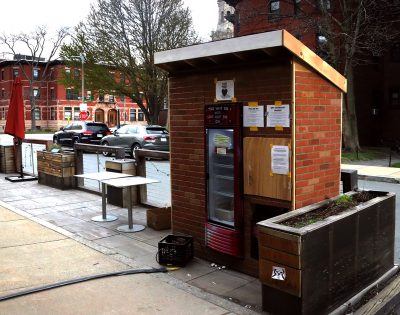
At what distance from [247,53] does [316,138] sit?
1.16m

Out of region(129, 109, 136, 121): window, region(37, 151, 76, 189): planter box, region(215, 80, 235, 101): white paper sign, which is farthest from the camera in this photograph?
region(129, 109, 136, 121): window

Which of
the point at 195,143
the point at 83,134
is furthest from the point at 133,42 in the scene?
the point at 195,143

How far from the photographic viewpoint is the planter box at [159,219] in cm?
670

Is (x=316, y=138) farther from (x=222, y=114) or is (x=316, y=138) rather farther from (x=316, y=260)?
(x=316, y=260)

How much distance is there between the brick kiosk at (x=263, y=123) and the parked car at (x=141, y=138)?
14.2m

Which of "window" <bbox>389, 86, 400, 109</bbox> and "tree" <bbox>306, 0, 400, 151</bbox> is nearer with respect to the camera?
"tree" <bbox>306, 0, 400, 151</bbox>

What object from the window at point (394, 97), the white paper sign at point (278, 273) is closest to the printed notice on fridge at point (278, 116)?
Answer: the white paper sign at point (278, 273)

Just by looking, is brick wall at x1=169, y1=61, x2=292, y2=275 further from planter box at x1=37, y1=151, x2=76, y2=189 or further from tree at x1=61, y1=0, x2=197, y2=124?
tree at x1=61, y1=0, x2=197, y2=124

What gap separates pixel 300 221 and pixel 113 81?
32.2 metres

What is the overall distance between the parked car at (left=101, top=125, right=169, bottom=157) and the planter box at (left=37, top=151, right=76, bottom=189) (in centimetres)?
843

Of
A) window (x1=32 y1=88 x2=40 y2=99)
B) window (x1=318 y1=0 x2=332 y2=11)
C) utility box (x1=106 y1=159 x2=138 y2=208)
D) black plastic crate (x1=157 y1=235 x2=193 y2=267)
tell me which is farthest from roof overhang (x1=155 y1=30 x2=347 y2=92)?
window (x1=32 y1=88 x2=40 y2=99)

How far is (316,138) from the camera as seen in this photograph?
15.4ft

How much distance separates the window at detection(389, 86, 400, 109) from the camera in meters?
29.3

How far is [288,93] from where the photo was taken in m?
4.38
